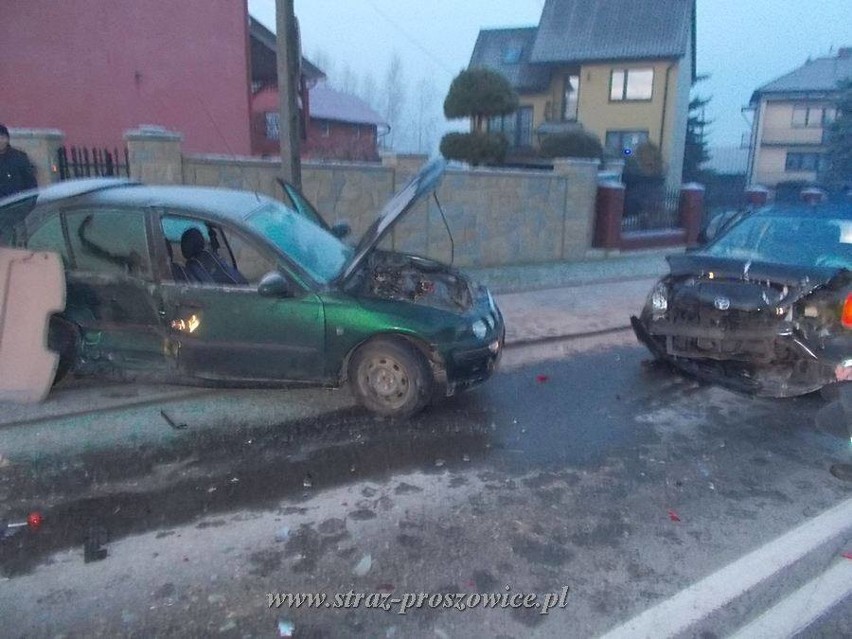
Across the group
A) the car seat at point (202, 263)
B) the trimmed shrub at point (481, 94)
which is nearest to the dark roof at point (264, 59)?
the trimmed shrub at point (481, 94)

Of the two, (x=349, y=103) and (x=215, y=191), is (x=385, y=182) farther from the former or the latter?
(x=349, y=103)

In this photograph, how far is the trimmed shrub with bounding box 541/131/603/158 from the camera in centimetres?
2536

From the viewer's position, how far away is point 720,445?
4848 millimetres

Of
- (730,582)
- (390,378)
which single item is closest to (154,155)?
(390,378)

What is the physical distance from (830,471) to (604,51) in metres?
30.3

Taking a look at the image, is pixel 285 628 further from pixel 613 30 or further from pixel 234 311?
pixel 613 30

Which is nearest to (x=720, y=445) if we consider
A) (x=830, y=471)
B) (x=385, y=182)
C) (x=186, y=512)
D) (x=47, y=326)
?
(x=830, y=471)

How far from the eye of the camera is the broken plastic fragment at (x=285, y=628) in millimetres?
2797

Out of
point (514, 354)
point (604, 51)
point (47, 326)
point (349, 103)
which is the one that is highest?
point (604, 51)

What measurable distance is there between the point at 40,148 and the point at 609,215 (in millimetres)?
10533

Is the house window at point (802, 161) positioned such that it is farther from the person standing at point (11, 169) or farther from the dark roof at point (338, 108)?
the person standing at point (11, 169)

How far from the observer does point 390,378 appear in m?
5.10

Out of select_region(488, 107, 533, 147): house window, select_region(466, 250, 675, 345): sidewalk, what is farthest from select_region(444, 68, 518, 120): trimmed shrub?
select_region(466, 250, 675, 345): sidewalk

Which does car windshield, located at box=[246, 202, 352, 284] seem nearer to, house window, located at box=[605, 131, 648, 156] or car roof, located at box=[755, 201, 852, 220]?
car roof, located at box=[755, 201, 852, 220]
